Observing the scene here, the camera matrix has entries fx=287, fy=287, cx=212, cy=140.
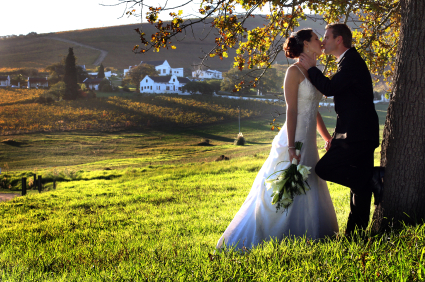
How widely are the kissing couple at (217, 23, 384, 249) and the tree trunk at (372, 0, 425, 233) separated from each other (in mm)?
169

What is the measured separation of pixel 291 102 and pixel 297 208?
1.15m

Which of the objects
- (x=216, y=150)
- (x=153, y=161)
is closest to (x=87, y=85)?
(x=153, y=161)

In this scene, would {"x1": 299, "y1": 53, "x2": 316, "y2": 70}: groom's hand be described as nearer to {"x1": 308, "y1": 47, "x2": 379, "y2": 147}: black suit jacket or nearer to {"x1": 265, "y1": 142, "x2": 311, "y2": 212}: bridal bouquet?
{"x1": 308, "y1": 47, "x2": 379, "y2": 147}: black suit jacket

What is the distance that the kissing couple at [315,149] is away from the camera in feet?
8.99

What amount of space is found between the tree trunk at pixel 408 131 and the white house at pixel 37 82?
23.6 meters

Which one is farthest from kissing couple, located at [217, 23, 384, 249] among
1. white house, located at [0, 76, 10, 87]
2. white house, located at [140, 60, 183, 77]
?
white house, located at [140, 60, 183, 77]

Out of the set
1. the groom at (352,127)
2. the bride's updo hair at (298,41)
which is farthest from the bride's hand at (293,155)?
the bride's updo hair at (298,41)

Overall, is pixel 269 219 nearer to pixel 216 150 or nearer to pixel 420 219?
pixel 420 219

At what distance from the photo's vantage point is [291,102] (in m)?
3.09

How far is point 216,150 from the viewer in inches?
851

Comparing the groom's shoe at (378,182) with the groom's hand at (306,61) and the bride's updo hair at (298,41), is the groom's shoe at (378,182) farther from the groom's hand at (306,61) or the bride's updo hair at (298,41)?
the bride's updo hair at (298,41)

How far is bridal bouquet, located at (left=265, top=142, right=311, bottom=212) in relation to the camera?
9.71ft

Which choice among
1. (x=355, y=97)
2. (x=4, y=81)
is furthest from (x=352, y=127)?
(x=4, y=81)

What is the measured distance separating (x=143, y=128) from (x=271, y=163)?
63.2ft
